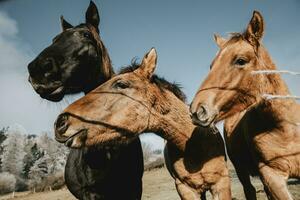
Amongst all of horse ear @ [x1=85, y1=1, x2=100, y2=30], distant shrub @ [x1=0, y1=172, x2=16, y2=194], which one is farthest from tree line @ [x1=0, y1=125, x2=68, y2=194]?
horse ear @ [x1=85, y1=1, x2=100, y2=30]

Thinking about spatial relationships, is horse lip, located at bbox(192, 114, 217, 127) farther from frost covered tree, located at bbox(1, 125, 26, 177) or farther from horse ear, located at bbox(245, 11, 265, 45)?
frost covered tree, located at bbox(1, 125, 26, 177)

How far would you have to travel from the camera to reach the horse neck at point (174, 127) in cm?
491

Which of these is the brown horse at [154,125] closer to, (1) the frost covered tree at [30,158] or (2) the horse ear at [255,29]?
(2) the horse ear at [255,29]

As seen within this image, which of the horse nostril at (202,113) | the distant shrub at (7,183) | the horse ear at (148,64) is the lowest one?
the distant shrub at (7,183)

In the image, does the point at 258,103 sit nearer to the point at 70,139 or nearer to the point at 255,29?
the point at 255,29

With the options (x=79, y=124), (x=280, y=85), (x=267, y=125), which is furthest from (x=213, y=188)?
(x=79, y=124)

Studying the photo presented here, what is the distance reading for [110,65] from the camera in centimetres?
553

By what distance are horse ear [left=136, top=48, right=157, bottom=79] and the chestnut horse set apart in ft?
2.24

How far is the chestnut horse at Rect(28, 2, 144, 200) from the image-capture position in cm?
462

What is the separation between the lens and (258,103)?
438 centimetres

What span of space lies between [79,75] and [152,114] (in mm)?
1359

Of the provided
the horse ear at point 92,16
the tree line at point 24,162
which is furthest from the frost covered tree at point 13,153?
the horse ear at point 92,16

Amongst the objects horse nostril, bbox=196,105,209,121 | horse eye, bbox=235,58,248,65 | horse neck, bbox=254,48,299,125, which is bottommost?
horse nostril, bbox=196,105,209,121

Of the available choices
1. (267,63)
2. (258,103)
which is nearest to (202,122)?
(258,103)
